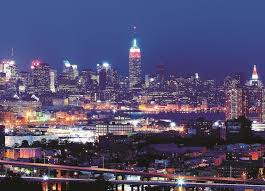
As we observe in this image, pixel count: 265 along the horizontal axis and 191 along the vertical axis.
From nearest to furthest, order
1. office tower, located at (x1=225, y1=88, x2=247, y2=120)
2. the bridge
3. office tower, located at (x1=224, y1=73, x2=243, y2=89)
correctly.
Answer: the bridge, office tower, located at (x1=225, y1=88, x2=247, y2=120), office tower, located at (x1=224, y1=73, x2=243, y2=89)

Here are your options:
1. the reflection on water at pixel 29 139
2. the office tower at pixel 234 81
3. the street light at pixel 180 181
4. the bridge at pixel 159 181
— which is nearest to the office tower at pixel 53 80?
the office tower at pixel 234 81

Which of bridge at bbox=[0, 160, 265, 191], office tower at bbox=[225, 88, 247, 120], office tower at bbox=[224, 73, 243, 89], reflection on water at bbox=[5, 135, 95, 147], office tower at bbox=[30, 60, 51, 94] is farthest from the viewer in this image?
office tower at bbox=[30, 60, 51, 94]

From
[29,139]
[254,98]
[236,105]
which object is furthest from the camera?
[254,98]

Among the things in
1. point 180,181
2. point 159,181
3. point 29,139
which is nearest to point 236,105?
point 29,139

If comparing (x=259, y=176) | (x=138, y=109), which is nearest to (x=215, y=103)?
(x=138, y=109)

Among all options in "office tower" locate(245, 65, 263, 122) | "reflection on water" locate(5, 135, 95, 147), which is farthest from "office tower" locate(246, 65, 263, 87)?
"reflection on water" locate(5, 135, 95, 147)

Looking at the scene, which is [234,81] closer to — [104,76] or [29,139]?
[104,76]

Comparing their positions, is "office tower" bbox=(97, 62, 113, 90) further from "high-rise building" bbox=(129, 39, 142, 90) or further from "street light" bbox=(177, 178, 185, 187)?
"street light" bbox=(177, 178, 185, 187)

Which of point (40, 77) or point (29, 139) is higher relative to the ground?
point (40, 77)

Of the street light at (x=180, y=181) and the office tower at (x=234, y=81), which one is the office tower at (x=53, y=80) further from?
the street light at (x=180, y=181)
